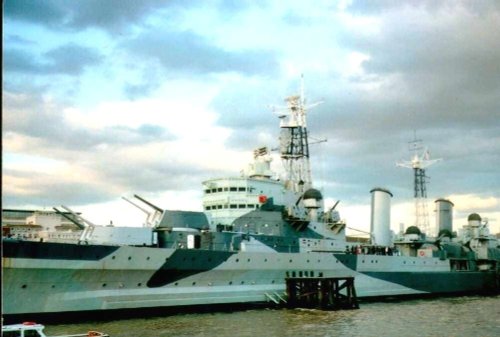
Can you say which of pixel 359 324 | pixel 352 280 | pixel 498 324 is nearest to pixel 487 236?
pixel 352 280

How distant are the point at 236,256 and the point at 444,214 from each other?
1257 inches

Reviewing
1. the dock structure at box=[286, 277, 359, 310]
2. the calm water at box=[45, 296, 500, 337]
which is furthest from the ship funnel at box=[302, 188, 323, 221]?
the calm water at box=[45, 296, 500, 337]

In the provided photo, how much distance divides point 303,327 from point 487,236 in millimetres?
34060

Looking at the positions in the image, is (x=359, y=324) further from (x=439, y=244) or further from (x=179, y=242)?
(x=439, y=244)

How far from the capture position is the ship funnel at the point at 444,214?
52125 millimetres

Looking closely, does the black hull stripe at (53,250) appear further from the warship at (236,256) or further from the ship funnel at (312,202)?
the ship funnel at (312,202)

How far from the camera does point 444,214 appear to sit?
172 ft

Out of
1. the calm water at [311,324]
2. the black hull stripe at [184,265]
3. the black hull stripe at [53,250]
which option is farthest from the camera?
the black hull stripe at [184,265]

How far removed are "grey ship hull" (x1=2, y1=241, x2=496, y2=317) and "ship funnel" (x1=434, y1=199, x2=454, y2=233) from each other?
2018 cm

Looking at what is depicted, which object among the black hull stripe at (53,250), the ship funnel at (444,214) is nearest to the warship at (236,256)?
the black hull stripe at (53,250)

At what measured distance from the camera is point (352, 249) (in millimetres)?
35125

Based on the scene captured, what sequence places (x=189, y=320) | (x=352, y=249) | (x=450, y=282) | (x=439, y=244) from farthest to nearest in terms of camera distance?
(x=439, y=244)
(x=450, y=282)
(x=352, y=249)
(x=189, y=320)

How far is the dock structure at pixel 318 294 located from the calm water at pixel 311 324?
43.9 inches

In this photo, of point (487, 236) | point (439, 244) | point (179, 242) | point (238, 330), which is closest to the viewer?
point (238, 330)
